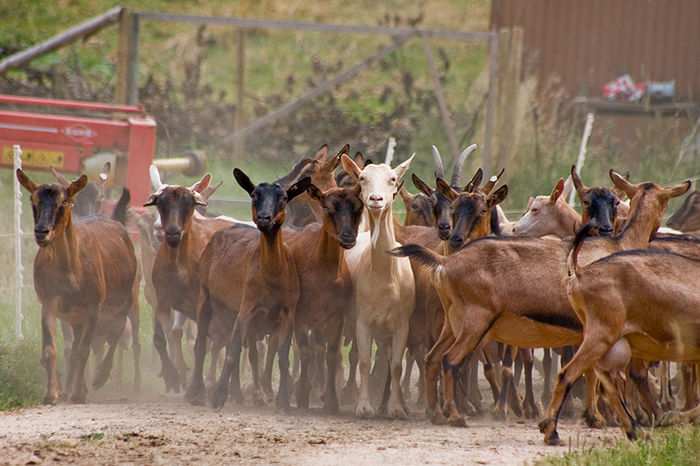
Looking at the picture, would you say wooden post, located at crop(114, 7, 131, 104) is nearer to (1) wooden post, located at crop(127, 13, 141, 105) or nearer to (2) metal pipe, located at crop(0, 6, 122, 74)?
(1) wooden post, located at crop(127, 13, 141, 105)

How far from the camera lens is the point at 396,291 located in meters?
9.83

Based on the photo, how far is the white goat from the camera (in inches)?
381

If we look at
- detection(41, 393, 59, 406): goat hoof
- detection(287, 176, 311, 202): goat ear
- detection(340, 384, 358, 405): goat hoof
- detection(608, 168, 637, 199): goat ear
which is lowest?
detection(340, 384, 358, 405): goat hoof

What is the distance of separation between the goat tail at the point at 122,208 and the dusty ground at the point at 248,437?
107 inches

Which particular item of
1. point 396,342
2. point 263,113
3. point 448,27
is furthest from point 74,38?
point 448,27

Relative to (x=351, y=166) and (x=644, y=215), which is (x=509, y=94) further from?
(x=644, y=215)

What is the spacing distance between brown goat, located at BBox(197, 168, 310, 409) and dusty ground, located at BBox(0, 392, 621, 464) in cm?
40

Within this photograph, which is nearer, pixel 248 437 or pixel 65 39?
pixel 248 437

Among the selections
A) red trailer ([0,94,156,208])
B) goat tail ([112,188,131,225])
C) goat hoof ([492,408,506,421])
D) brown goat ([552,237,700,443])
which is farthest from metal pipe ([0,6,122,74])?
brown goat ([552,237,700,443])

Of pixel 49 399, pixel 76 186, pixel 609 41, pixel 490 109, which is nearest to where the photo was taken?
pixel 49 399

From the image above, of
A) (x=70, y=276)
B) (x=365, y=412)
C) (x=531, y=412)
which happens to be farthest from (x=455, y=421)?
(x=70, y=276)

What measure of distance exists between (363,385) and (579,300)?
8.34 feet

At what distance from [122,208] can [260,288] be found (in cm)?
267

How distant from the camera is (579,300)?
25.9ft
